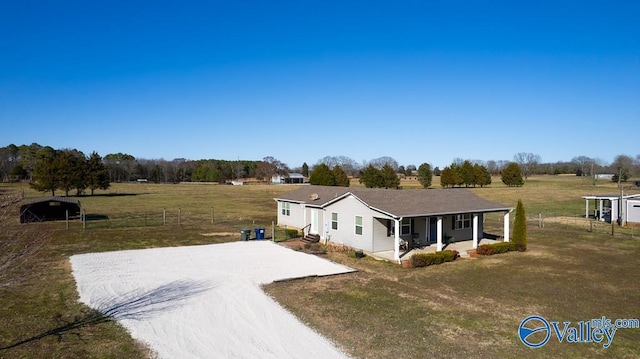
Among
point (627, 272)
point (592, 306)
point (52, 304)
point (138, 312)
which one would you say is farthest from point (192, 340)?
point (627, 272)

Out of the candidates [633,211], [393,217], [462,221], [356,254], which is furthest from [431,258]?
[633,211]

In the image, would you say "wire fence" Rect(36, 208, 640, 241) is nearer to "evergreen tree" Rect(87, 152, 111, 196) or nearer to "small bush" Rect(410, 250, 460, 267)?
"small bush" Rect(410, 250, 460, 267)

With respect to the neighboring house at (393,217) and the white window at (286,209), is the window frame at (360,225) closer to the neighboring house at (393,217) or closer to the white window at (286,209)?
→ the neighboring house at (393,217)

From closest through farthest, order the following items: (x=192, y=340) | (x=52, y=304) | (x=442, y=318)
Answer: (x=192, y=340) < (x=442, y=318) < (x=52, y=304)

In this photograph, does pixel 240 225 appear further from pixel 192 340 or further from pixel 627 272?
pixel 627 272

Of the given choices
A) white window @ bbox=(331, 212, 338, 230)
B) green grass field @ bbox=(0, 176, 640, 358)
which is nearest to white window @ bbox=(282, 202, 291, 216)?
white window @ bbox=(331, 212, 338, 230)

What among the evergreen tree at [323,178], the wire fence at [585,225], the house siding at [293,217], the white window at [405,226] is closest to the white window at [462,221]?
the white window at [405,226]
